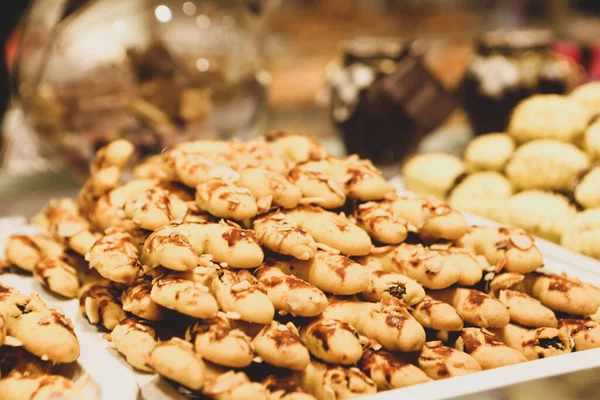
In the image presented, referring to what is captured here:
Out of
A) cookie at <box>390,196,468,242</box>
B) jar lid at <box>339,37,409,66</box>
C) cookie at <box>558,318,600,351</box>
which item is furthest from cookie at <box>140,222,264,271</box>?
jar lid at <box>339,37,409,66</box>

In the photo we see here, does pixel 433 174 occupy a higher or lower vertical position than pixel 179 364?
higher

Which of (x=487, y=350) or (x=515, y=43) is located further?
(x=515, y=43)

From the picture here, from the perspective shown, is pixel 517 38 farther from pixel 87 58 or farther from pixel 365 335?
pixel 365 335

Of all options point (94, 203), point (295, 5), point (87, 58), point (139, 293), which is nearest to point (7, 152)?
point (87, 58)

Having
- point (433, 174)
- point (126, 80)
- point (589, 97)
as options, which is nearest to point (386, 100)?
point (433, 174)

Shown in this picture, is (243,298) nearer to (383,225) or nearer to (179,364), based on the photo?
(179,364)

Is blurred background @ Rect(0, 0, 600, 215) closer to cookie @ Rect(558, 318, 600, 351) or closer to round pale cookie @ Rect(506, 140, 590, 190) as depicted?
round pale cookie @ Rect(506, 140, 590, 190)

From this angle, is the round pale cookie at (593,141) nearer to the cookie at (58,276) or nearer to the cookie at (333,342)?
the cookie at (333,342)
